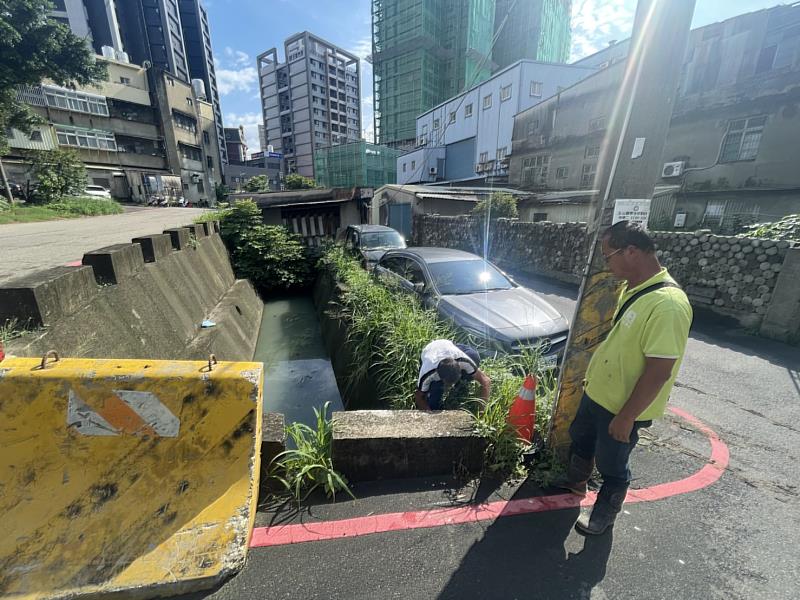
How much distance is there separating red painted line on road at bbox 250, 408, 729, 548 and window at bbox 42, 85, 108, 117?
45581 mm

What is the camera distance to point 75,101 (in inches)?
1244

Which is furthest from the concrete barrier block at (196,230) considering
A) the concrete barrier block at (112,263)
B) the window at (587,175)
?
the window at (587,175)

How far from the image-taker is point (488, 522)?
77.7 inches

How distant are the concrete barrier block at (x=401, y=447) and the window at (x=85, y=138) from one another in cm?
4387

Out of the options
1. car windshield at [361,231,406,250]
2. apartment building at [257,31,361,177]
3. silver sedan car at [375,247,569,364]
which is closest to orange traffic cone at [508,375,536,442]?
silver sedan car at [375,247,569,364]

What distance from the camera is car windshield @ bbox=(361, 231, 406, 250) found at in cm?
946

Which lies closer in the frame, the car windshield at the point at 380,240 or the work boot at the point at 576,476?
the work boot at the point at 576,476

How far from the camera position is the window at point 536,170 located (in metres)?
20.2

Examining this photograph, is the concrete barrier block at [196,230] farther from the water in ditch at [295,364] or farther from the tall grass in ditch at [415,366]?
the tall grass in ditch at [415,366]

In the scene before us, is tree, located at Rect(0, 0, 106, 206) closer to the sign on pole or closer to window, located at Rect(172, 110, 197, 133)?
window, located at Rect(172, 110, 197, 133)

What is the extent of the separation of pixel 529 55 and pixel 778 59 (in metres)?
37.5

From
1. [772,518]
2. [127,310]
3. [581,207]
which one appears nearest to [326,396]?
[127,310]

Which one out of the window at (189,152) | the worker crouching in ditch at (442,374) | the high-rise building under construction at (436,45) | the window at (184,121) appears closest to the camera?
the worker crouching in ditch at (442,374)

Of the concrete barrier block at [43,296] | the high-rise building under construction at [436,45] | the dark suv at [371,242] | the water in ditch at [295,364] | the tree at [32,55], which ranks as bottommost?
the water in ditch at [295,364]
